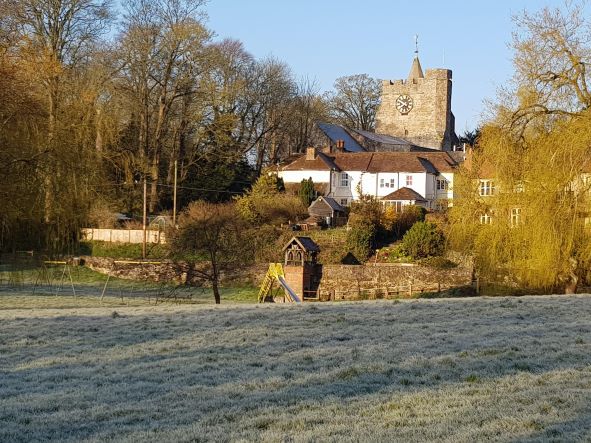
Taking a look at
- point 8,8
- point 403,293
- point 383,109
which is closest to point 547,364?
point 8,8

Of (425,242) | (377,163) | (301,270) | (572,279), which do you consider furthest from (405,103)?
(572,279)

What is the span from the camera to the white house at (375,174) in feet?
201

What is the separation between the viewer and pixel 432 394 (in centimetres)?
1025

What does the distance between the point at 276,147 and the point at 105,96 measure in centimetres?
2986

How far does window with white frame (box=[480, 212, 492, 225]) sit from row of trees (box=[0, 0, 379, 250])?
14.0 m

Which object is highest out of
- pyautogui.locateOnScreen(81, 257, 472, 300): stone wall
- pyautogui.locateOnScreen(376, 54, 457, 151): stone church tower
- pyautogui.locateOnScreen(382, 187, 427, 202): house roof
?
pyautogui.locateOnScreen(376, 54, 457, 151): stone church tower

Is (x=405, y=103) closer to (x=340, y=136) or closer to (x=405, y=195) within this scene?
(x=340, y=136)

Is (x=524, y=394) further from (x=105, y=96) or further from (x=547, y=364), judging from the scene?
(x=105, y=96)

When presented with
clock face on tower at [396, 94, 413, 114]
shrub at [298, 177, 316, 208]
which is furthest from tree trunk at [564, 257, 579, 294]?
clock face on tower at [396, 94, 413, 114]

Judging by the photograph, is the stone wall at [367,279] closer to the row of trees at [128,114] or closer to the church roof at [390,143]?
the row of trees at [128,114]

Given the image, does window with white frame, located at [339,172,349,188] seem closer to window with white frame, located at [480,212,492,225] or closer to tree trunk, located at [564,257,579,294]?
window with white frame, located at [480,212,492,225]

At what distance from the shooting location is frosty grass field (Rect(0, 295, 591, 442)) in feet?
28.6

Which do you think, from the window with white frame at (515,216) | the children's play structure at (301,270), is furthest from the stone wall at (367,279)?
the window with white frame at (515,216)

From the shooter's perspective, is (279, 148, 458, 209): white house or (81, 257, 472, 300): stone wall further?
(279, 148, 458, 209): white house
